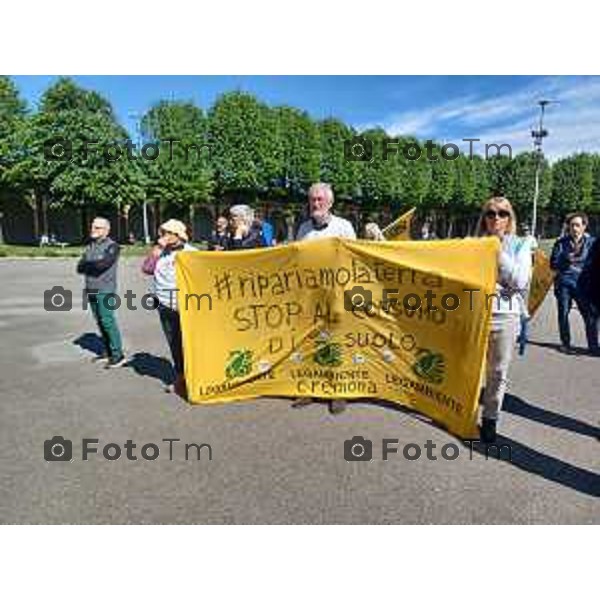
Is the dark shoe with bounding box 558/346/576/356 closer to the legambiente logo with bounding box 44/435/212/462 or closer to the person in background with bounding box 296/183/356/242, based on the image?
the person in background with bounding box 296/183/356/242

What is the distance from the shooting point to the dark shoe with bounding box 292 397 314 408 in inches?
209

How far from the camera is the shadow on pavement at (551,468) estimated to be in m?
3.79

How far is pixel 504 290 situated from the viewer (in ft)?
14.2

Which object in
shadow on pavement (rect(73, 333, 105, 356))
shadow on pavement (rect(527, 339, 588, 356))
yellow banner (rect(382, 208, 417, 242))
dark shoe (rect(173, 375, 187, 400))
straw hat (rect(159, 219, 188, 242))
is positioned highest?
straw hat (rect(159, 219, 188, 242))

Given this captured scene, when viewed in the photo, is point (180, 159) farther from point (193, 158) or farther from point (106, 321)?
point (106, 321)

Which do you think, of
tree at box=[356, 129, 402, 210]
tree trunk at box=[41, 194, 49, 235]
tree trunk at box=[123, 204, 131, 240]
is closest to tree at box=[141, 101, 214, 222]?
tree trunk at box=[123, 204, 131, 240]

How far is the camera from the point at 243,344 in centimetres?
530

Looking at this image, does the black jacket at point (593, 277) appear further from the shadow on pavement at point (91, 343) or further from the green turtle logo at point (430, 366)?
the shadow on pavement at point (91, 343)

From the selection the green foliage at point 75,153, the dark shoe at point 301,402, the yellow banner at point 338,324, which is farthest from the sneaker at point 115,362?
the green foliage at point 75,153

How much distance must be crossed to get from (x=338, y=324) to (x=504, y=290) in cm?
143

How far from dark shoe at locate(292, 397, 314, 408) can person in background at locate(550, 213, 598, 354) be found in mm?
3995

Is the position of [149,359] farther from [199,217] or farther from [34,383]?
[199,217]

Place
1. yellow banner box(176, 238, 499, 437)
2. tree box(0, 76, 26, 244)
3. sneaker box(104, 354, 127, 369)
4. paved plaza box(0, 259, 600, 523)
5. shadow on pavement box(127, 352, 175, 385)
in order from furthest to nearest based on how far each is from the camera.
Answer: tree box(0, 76, 26, 244), sneaker box(104, 354, 127, 369), shadow on pavement box(127, 352, 175, 385), yellow banner box(176, 238, 499, 437), paved plaza box(0, 259, 600, 523)
